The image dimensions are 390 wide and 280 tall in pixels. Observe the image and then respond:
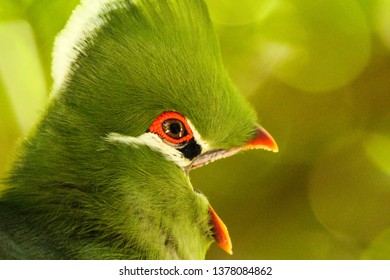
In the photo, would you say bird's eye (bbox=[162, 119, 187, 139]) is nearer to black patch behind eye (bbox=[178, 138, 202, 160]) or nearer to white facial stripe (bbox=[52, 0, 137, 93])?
black patch behind eye (bbox=[178, 138, 202, 160])

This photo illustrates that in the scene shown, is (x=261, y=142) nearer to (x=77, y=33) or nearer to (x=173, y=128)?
(x=173, y=128)

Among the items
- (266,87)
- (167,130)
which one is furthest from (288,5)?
(167,130)

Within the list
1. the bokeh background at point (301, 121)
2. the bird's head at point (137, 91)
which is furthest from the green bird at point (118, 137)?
the bokeh background at point (301, 121)

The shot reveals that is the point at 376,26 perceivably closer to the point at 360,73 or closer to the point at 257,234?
the point at 360,73

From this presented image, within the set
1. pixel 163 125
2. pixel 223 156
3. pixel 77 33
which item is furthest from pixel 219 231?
pixel 77 33

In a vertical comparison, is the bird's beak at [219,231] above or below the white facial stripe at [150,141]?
below

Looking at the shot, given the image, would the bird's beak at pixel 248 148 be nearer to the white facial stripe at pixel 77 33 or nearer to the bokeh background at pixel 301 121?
the bokeh background at pixel 301 121
